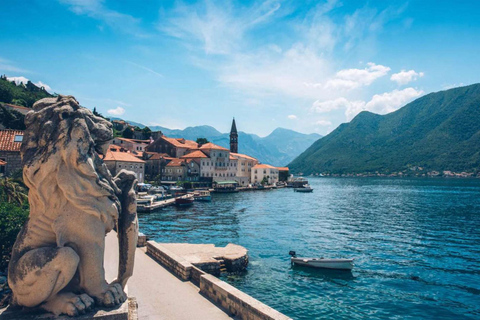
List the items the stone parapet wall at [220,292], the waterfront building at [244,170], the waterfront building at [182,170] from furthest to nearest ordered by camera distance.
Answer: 1. the waterfront building at [244,170]
2. the waterfront building at [182,170]
3. the stone parapet wall at [220,292]

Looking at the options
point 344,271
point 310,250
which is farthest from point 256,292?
point 310,250

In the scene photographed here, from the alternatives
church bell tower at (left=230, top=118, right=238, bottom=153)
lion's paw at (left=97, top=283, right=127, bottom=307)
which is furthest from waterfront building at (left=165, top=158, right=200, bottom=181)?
lion's paw at (left=97, top=283, right=127, bottom=307)

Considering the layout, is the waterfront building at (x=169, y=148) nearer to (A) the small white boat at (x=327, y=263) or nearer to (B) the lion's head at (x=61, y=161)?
(A) the small white boat at (x=327, y=263)

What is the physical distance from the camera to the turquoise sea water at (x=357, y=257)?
1217 cm

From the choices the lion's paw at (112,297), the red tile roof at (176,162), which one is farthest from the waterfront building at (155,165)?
the lion's paw at (112,297)

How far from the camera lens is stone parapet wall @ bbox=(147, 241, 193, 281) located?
9617 millimetres

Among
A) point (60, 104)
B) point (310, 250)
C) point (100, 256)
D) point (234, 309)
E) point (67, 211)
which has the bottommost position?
point (310, 250)

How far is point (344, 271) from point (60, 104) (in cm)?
1543

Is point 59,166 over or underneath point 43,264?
over

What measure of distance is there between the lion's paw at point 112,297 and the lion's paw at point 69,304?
15 centimetres

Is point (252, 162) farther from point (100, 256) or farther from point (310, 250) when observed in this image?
point (100, 256)

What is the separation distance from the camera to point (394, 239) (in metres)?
24.2

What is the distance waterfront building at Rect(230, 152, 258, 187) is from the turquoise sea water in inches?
1956

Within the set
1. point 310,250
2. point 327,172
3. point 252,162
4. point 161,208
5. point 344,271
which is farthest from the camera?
point 327,172
